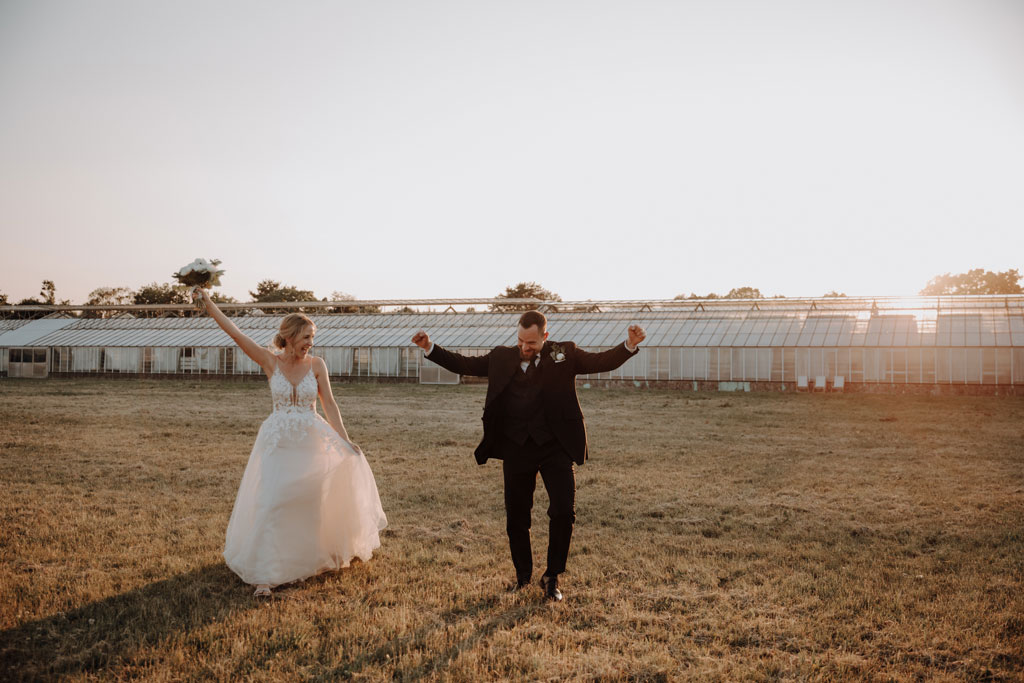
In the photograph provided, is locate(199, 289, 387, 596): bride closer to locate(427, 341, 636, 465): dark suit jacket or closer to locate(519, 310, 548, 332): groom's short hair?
locate(427, 341, 636, 465): dark suit jacket

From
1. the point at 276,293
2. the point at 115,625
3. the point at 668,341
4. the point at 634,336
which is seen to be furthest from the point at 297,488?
the point at 276,293

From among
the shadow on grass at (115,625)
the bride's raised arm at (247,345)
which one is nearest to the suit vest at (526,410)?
the bride's raised arm at (247,345)

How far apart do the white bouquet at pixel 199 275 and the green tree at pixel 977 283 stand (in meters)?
72.1

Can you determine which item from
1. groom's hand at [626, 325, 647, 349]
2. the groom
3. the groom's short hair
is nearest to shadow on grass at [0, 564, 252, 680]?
the groom

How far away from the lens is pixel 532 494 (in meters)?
5.76

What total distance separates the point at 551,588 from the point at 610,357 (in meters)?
1.83

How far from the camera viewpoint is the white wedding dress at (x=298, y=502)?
5594 mm

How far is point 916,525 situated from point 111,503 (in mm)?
9305

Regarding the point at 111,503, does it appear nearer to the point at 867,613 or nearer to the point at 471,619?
the point at 471,619

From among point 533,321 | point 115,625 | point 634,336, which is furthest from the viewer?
point 533,321

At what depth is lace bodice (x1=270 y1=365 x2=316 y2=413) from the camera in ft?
20.0

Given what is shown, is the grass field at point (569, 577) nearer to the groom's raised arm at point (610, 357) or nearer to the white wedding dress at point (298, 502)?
the white wedding dress at point (298, 502)

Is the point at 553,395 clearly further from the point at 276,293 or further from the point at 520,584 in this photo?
the point at 276,293

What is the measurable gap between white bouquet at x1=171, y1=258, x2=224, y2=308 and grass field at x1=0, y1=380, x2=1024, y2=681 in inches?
96.4
